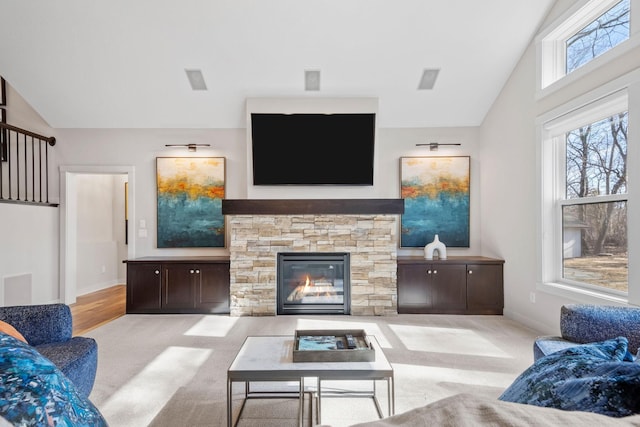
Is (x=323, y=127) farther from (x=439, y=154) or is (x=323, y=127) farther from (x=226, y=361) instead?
(x=226, y=361)

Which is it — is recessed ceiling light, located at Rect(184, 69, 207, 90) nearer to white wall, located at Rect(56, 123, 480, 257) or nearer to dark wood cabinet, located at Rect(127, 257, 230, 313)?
white wall, located at Rect(56, 123, 480, 257)

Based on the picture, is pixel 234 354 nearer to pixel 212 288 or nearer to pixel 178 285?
pixel 212 288

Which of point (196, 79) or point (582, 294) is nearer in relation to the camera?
point (582, 294)

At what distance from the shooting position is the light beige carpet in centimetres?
234

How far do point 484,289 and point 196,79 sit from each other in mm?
4569

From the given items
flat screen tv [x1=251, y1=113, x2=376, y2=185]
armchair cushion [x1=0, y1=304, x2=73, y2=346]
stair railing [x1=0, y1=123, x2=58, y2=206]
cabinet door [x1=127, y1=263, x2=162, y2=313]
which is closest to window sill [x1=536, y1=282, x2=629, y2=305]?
flat screen tv [x1=251, y1=113, x2=376, y2=185]

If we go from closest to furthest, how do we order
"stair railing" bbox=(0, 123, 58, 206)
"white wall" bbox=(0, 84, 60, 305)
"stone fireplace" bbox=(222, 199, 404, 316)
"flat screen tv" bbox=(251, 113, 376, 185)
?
"white wall" bbox=(0, 84, 60, 305) < "stone fireplace" bbox=(222, 199, 404, 316) < "flat screen tv" bbox=(251, 113, 376, 185) < "stair railing" bbox=(0, 123, 58, 206)

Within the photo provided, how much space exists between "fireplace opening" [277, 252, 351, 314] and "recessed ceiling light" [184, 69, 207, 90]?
2.41 m

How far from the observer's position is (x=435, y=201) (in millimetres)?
5422

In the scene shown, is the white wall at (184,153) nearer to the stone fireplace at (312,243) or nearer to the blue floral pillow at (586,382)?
the stone fireplace at (312,243)

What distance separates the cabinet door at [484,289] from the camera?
191 inches

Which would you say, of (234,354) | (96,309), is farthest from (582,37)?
(96,309)

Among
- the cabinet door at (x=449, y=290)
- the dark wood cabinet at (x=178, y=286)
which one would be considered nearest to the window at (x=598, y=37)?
the cabinet door at (x=449, y=290)

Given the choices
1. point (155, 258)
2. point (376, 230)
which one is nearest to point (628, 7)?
point (376, 230)
